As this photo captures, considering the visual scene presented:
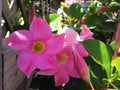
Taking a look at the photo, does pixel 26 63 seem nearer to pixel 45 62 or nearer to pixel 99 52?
pixel 45 62

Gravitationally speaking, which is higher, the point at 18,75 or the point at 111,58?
the point at 111,58

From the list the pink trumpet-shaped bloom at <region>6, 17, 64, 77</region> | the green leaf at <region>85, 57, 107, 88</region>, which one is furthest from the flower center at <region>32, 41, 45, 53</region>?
the green leaf at <region>85, 57, 107, 88</region>

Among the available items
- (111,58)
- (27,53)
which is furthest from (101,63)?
(27,53)

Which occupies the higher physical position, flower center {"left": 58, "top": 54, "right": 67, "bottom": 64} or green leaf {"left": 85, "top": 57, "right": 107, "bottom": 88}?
flower center {"left": 58, "top": 54, "right": 67, "bottom": 64}

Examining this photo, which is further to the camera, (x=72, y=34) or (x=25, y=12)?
(x=25, y=12)

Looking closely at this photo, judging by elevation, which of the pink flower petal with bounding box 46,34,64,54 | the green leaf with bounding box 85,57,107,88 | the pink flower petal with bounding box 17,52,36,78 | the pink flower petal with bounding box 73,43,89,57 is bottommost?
the green leaf with bounding box 85,57,107,88

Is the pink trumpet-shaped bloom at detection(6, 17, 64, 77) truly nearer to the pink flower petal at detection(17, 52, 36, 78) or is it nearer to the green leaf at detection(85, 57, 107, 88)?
the pink flower petal at detection(17, 52, 36, 78)

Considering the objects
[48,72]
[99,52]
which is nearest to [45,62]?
[48,72]

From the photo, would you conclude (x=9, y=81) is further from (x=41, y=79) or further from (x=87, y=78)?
(x=87, y=78)
